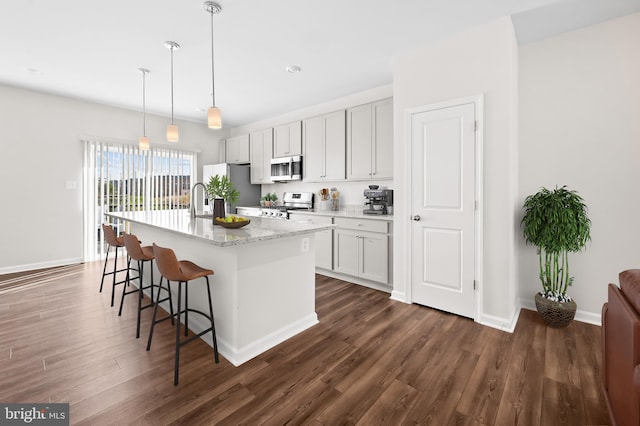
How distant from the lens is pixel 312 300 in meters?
2.71

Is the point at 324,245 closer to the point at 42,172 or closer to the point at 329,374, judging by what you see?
the point at 329,374

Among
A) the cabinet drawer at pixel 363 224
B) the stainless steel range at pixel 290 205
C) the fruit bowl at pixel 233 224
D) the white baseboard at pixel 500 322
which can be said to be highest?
the stainless steel range at pixel 290 205

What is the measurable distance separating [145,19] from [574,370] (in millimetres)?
4418

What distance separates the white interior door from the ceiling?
2.85ft

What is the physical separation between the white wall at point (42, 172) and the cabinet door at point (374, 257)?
188 inches

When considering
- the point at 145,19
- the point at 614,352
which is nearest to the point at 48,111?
the point at 145,19

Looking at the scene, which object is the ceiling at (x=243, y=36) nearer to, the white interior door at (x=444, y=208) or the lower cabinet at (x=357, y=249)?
the white interior door at (x=444, y=208)

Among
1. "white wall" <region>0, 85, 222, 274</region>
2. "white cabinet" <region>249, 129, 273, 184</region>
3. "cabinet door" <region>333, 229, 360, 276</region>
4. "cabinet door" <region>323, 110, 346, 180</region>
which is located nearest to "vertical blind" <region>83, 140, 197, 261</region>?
"white wall" <region>0, 85, 222, 274</region>

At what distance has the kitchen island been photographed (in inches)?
82.8

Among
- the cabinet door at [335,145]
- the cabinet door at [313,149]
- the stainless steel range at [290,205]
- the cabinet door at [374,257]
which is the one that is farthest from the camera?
the stainless steel range at [290,205]

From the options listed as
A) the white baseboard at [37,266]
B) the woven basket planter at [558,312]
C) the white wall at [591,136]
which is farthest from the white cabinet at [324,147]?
the white baseboard at [37,266]

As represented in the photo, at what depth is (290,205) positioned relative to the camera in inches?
217

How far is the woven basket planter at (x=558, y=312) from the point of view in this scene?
102 inches

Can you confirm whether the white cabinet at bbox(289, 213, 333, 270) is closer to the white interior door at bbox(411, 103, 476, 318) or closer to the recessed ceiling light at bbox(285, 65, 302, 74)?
the white interior door at bbox(411, 103, 476, 318)
